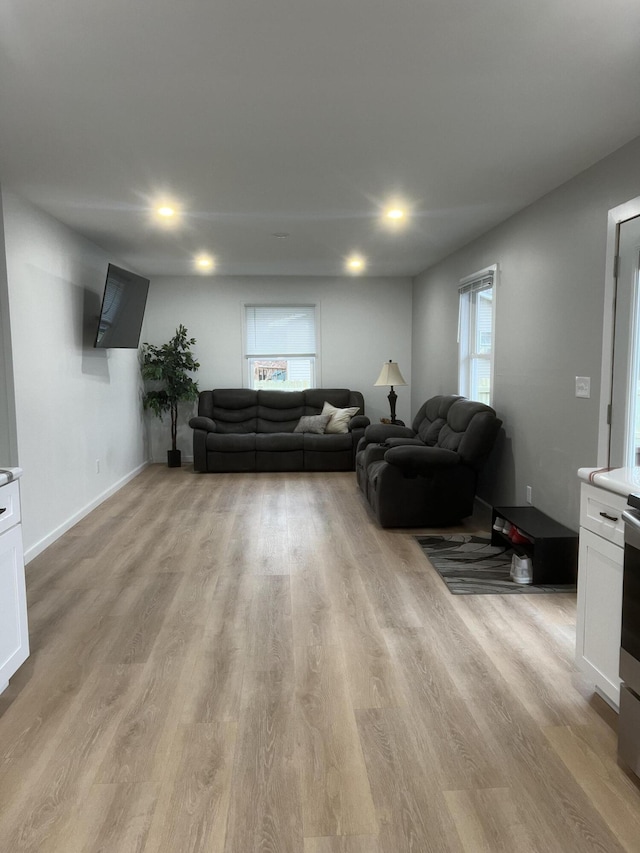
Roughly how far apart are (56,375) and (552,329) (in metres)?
3.48

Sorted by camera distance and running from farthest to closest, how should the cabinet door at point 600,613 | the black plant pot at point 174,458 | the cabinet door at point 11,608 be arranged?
the black plant pot at point 174,458
the cabinet door at point 11,608
the cabinet door at point 600,613

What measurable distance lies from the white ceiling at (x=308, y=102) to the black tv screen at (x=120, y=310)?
2.61 feet

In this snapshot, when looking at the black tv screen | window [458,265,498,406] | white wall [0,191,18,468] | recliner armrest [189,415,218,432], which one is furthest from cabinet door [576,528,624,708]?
recliner armrest [189,415,218,432]

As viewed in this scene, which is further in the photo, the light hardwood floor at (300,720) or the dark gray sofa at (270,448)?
the dark gray sofa at (270,448)

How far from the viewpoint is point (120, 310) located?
5398 millimetres

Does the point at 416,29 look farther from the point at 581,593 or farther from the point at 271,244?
the point at 271,244

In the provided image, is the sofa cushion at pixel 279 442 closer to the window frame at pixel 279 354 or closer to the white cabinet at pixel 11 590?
the window frame at pixel 279 354

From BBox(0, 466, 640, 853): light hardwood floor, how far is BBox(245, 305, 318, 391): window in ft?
14.6

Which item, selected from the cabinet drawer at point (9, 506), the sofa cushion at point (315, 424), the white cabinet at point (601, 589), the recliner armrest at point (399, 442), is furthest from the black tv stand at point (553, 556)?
the sofa cushion at point (315, 424)

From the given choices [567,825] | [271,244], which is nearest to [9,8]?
[567,825]

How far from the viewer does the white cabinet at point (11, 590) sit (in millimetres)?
2252

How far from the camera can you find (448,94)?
247 cm

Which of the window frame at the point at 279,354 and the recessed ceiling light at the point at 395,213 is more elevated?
the recessed ceiling light at the point at 395,213

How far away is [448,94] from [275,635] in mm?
2457
